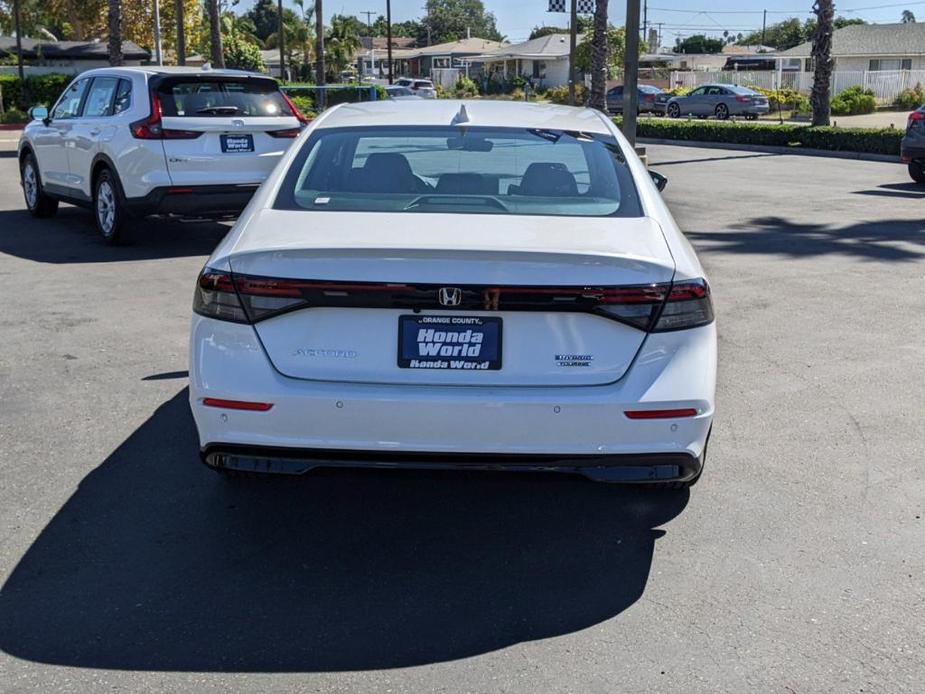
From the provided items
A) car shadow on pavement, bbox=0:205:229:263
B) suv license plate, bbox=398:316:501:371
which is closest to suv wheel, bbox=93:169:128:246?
car shadow on pavement, bbox=0:205:229:263

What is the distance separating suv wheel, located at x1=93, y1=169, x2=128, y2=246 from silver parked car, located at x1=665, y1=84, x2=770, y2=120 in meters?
35.6

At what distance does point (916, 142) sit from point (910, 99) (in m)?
Answer: 30.7

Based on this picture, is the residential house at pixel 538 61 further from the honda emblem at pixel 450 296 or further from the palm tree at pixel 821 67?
the honda emblem at pixel 450 296

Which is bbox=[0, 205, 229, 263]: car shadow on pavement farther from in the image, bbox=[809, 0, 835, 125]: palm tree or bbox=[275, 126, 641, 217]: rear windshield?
bbox=[809, 0, 835, 125]: palm tree

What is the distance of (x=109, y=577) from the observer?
4.11 metres

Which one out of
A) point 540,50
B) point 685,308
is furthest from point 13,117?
point 540,50

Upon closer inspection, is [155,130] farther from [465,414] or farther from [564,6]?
[564,6]

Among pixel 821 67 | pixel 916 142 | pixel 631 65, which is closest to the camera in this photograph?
pixel 631 65

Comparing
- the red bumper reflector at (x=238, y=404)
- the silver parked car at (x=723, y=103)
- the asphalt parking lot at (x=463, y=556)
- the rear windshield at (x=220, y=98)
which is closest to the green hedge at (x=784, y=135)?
the silver parked car at (x=723, y=103)

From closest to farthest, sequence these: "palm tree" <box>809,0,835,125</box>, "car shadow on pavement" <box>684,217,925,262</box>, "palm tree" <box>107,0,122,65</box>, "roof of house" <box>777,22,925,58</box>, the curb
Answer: "car shadow on pavement" <box>684,217,925,262</box> → the curb → "palm tree" <box>809,0,835,125</box> → "palm tree" <box>107,0,122,65</box> → "roof of house" <box>777,22,925,58</box>

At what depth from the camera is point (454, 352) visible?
3898mm

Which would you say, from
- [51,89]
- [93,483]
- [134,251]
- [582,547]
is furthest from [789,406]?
[51,89]

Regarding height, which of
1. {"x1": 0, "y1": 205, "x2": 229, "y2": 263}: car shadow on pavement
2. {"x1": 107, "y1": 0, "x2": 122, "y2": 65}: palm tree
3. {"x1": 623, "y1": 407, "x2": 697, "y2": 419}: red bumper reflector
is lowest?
{"x1": 0, "y1": 205, "x2": 229, "y2": 263}: car shadow on pavement

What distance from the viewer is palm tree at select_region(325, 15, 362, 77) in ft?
289
